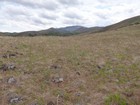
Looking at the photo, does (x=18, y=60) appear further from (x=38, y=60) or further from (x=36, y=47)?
(x=36, y=47)

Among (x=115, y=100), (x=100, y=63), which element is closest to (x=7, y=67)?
(x=100, y=63)

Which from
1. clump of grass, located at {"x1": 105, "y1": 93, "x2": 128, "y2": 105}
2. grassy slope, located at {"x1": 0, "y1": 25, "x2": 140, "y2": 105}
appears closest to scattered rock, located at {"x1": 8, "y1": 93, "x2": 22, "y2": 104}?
grassy slope, located at {"x1": 0, "y1": 25, "x2": 140, "y2": 105}

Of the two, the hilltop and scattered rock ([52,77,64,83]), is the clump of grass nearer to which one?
the hilltop

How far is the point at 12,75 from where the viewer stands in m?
17.4

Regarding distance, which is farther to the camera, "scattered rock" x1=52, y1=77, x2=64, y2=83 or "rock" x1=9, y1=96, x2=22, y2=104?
"scattered rock" x1=52, y1=77, x2=64, y2=83

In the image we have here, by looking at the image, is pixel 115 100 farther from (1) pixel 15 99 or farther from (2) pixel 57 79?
(1) pixel 15 99

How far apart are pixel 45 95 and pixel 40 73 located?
3165mm

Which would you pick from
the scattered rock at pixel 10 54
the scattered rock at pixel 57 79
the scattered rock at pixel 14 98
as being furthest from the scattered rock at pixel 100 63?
the scattered rock at pixel 14 98

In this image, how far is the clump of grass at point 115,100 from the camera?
1454cm

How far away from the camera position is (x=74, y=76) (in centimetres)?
1781

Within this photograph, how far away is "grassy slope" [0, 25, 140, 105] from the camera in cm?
1503

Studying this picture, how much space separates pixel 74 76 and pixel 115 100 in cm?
398

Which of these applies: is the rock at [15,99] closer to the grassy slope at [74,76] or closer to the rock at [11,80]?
the grassy slope at [74,76]

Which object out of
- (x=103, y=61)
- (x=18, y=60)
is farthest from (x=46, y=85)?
(x=103, y=61)
